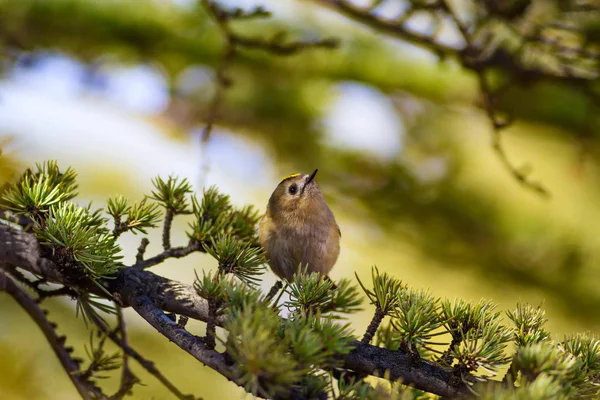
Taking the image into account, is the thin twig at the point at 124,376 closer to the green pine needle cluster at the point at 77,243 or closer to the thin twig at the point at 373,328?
the green pine needle cluster at the point at 77,243

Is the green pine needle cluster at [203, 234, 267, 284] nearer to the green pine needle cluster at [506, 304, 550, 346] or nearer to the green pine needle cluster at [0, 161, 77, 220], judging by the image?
the green pine needle cluster at [0, 161, 77, 220]

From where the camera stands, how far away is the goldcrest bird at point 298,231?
1.14m

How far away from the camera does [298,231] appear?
1175mm

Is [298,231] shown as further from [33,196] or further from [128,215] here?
[33,196]

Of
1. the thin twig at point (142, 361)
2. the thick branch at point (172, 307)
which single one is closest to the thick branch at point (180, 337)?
the thick branch at point (172, 307)

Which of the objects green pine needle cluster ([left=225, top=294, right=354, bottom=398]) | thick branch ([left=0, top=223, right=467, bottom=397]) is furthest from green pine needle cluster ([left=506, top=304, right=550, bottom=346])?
green pine needle cluster ([left=225, top=294, right=354, bottom=398])

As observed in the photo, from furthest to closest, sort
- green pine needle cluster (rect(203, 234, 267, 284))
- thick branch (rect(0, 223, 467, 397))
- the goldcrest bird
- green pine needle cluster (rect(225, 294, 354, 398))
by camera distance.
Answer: the goldcrest bird < green pine needle cluster (rect(203, 234, 267, 284)) < thick branch (rect(0, 223, 467, 397)) < green pine needle cluster (rect(225, 294, 354, 398))

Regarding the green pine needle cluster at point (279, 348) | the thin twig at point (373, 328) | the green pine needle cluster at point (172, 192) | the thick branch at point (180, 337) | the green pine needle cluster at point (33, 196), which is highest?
the green pine needle cluster at point (172, 192)

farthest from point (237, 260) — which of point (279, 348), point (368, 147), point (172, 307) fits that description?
point (368, 147)

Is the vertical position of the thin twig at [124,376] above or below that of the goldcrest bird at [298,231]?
below

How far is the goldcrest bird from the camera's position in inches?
44.8

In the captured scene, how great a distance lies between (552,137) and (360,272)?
904mm

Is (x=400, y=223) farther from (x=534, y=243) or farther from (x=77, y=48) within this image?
(x=77, y=48)

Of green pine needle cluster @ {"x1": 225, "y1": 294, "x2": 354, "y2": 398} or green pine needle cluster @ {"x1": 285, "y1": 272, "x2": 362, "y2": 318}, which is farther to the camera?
green pine needle cluster @ {"x1": 285, "y1": 272, "x2": 362, "y2": 318}
